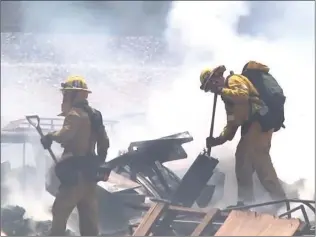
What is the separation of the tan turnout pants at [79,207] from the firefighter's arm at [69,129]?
1.11 ft

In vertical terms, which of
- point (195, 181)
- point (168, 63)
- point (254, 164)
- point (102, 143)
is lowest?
point (195, 181)

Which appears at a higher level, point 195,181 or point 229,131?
point 229,131

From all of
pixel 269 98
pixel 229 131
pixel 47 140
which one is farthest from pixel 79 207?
pixel 269 98

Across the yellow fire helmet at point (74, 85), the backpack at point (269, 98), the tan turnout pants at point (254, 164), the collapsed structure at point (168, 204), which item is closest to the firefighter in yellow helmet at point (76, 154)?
the yellow fire helmet at point (74, 85)

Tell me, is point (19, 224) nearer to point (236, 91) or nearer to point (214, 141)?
point (214, 141)

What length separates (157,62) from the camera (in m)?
22.2

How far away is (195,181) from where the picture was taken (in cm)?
671

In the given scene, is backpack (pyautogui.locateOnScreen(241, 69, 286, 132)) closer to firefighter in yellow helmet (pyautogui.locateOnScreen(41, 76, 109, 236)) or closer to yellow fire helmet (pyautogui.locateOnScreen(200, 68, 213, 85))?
yellow fire helmet (pyautogui.locateOnScreen(200, 68, 213, 85))

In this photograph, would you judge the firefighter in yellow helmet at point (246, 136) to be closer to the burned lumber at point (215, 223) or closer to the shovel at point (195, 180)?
the shovel at point (195, 180)

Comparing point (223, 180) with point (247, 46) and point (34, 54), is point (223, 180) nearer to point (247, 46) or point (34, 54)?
point (247, 46)

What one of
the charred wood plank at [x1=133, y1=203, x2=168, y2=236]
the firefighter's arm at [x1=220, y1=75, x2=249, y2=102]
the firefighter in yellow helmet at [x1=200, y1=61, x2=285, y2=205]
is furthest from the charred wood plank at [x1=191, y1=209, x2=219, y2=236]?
the firefighter's arm at [x1=220, y1=75, x2=249, y2=102]

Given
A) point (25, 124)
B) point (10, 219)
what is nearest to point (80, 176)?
point (10, 219)

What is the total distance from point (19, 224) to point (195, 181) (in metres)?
1.59

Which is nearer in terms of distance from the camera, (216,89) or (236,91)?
(236,91)
